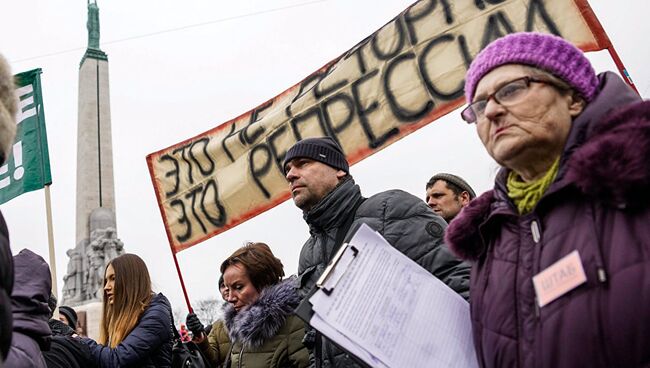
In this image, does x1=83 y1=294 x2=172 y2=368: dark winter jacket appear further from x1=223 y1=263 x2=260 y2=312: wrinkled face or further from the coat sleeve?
x1=223 y1=263 x2=260 y2=312: wrinkled face

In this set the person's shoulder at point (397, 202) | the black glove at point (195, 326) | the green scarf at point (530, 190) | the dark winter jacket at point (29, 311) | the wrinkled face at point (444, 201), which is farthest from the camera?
the wrinkled face at point (444, 201)

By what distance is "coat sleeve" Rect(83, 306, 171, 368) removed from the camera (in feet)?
10.9

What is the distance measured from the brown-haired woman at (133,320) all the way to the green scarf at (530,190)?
95.7 inches

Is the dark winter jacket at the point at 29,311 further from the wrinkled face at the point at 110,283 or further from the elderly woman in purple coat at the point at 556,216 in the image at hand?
the elderly woman in purple coat at the point at 556,216

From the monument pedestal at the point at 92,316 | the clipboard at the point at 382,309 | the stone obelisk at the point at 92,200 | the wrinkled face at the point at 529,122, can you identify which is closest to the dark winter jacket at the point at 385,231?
the clipboard at the point at 382,309

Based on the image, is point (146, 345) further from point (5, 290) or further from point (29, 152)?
point (29, 152)

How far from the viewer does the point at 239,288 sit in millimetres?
3654

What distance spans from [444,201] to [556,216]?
2895mm

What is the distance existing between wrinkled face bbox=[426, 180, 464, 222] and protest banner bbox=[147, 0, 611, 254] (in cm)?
67

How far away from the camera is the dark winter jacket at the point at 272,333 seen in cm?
327

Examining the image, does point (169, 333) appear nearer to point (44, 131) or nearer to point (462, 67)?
point (462, 67)

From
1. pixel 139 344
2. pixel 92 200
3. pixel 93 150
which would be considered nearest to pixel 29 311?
pixel 139 344

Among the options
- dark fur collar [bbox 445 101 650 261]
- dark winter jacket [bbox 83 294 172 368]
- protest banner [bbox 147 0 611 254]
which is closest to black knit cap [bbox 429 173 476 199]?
protest banner [bbox 147 0 611 254]

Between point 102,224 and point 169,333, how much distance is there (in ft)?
49.0
